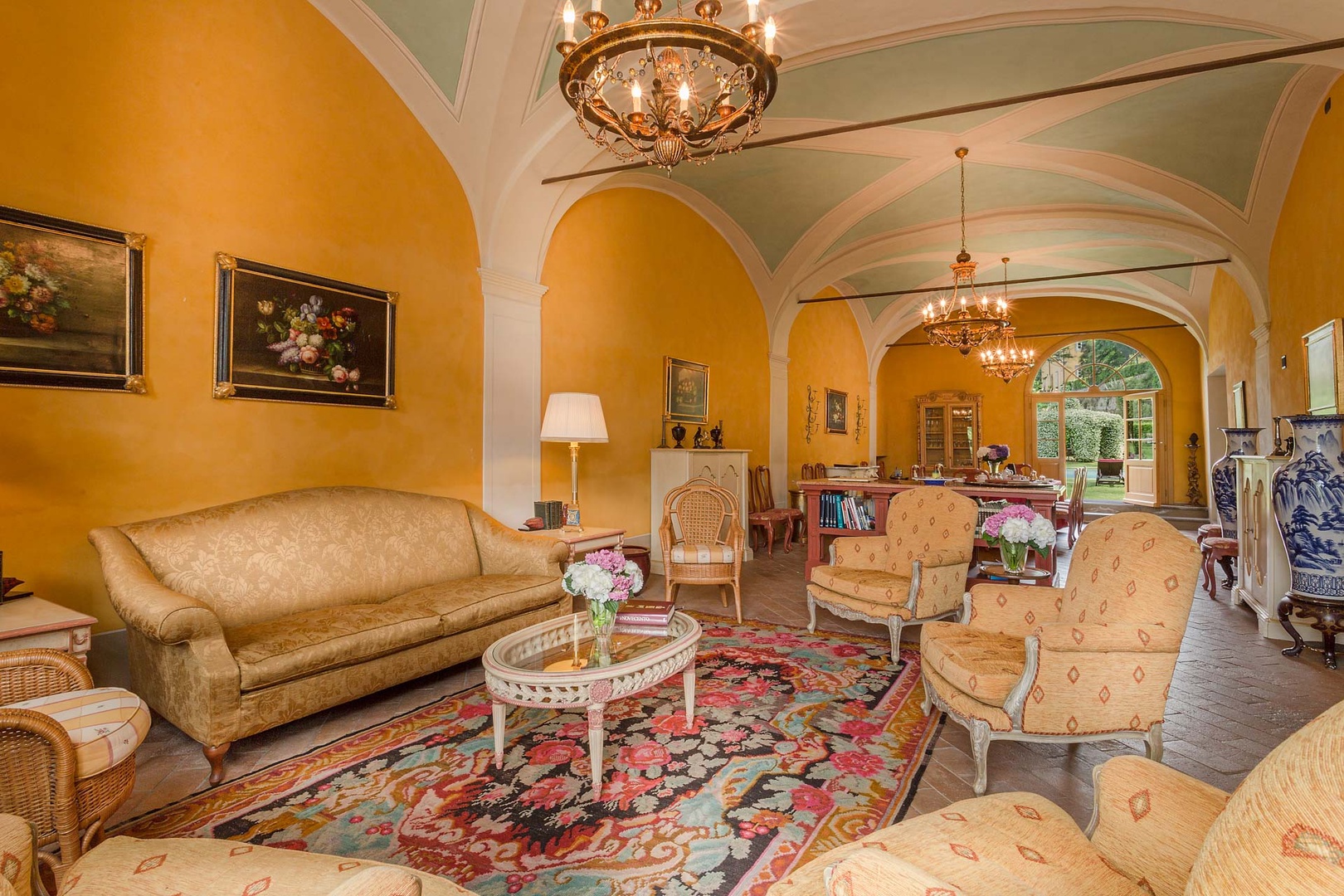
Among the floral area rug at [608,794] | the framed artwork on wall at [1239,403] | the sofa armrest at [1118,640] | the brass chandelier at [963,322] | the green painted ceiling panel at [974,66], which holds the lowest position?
the floral area rug at [608,794]

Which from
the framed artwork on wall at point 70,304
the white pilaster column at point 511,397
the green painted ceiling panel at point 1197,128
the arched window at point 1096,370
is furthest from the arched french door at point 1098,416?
the framed artwork on wall at point 70,304

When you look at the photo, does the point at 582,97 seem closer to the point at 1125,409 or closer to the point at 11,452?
the point at 11,452

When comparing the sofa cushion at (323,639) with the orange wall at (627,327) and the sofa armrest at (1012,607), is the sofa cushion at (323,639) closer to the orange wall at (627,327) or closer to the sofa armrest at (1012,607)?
the orange wall at (627,327)

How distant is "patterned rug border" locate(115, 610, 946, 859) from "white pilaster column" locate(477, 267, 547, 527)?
6.26 feet

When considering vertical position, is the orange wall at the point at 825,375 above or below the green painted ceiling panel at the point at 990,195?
below

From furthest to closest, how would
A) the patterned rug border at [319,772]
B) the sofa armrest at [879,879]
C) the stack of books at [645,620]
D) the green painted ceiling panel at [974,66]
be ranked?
the green painted ceiling panel at [974,66] → the stack of books at [645,620] → the patterned rug border at [319,772] → the sofa armrest at [879,879]

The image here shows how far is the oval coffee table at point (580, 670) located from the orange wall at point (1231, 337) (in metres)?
8.13

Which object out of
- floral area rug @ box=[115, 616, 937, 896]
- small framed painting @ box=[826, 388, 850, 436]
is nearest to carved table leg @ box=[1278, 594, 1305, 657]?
floral area rug @ box=[115, 616, 937, 896]

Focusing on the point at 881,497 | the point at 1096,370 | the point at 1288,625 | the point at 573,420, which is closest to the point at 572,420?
the point at 573,420

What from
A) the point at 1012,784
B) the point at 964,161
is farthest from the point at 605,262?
the point at 1012,784

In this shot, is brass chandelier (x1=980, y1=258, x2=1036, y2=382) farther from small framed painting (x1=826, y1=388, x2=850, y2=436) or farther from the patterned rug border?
the patterned rug border

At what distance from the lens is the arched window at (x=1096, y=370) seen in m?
13.6

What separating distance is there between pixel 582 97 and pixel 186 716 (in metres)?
3.14

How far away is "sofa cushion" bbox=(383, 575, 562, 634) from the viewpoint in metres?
3.44
